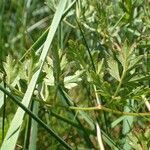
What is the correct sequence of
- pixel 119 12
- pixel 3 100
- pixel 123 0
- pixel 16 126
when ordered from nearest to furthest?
1. pixel 16 126
2. pixel 3 100
3. pixel 123 0
4. pixel 119 12

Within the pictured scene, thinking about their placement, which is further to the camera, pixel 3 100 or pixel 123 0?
pixel 123 0

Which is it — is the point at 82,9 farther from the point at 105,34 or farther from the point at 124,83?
the point at 124,83

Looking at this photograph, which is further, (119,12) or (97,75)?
A: (119,12)

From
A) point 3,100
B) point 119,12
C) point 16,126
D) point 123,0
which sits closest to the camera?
point 16,126

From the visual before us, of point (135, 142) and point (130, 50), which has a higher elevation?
point (130, 50)

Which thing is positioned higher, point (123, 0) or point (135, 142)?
point (123, 0)

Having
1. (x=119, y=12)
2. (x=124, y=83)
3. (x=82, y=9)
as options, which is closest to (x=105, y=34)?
(x=82, y=9)

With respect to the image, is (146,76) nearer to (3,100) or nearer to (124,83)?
(124,83)

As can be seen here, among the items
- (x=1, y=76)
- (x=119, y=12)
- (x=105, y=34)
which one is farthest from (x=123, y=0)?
(x=1, y=76)

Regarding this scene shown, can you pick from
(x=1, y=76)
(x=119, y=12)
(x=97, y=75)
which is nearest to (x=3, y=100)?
(x=1, y=76)
